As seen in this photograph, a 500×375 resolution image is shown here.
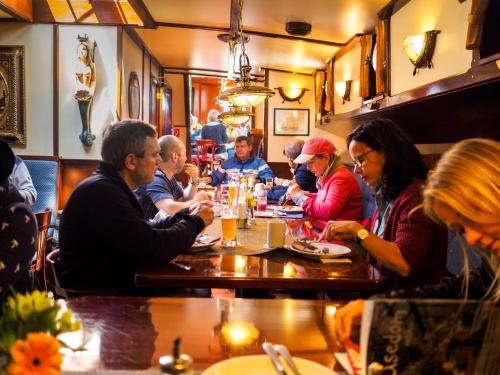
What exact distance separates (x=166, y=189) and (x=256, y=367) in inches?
93.6

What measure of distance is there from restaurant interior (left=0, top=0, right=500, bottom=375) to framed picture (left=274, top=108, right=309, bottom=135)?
0.08 ft

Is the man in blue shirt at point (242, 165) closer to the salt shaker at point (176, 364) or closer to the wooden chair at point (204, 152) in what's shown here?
the wooden chair at point (204, 152)

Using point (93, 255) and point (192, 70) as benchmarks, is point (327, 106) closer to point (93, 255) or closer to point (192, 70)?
point (192, 70)

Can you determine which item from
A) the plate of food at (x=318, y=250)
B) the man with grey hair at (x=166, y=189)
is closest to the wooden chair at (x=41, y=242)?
the man with grey hair at (x=166, y=189)

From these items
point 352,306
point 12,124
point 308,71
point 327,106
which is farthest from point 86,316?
point 308,71

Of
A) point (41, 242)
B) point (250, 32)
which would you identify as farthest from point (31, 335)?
point (250, 32)

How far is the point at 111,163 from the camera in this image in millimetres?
1867

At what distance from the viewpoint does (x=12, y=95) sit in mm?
4578

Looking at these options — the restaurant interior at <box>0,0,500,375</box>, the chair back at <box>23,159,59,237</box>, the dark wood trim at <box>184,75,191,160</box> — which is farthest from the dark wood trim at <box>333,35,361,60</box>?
the chair back at <box>23,159,59,237</box>

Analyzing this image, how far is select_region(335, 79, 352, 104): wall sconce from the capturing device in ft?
18.6

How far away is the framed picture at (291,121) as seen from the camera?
7.85 m

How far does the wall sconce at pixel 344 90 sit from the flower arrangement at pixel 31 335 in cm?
545

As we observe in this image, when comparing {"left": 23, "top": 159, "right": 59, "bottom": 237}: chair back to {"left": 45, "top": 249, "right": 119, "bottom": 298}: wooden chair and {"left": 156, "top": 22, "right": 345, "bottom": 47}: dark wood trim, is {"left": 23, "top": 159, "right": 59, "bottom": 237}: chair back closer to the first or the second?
{"left": 156, "top": 22, "right": 345, "bottom": 47}: dark wood trim

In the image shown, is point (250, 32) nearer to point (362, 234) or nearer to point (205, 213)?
point (205, 213)
